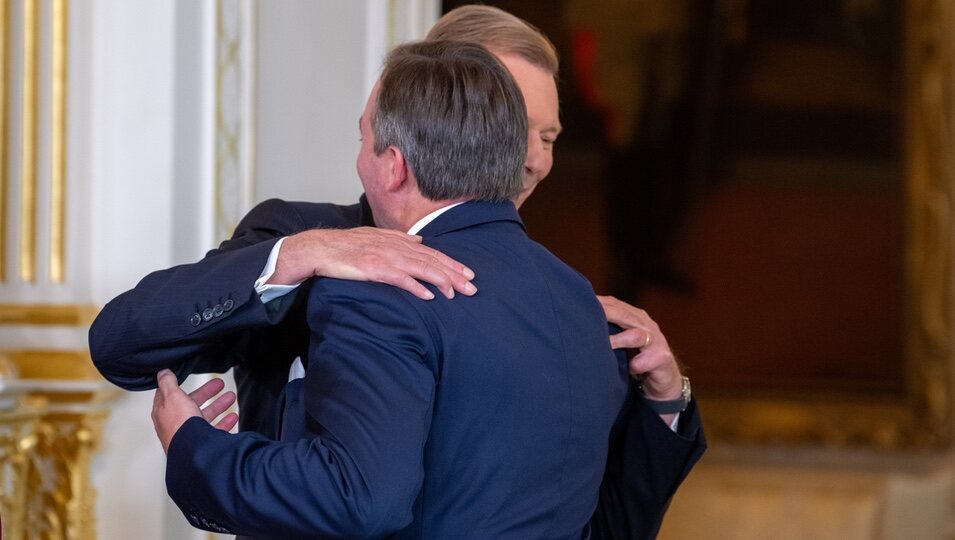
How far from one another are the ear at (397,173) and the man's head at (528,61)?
0.79m

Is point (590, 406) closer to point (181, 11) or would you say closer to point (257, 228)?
point (257, 228)

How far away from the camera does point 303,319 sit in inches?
81.4

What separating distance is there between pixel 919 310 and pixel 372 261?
4854mm

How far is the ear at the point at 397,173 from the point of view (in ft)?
5.74

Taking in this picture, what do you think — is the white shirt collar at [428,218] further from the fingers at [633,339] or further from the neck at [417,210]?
the fingers at [633,339]

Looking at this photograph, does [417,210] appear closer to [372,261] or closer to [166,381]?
[372,261]

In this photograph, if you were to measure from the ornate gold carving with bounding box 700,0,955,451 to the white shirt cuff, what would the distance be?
4.40 meters

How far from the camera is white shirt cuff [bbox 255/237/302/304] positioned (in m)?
1.82

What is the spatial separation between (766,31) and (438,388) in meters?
4.71

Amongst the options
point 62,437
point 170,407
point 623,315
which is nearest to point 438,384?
point 170,407

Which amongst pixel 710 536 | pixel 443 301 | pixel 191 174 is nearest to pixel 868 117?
pixel 710 536

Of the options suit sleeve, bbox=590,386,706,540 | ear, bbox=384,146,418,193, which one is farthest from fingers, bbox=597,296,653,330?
ear, bbox=384,146,418,193

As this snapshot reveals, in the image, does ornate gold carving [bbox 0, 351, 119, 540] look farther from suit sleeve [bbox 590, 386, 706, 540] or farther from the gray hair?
the gray hair

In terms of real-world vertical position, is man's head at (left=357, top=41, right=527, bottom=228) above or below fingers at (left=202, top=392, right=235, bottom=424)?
above
